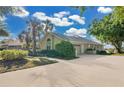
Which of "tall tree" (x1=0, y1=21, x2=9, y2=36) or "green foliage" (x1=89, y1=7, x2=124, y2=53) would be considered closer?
"tall tree" (x1=0, y1=21, x2=9, y2=36)

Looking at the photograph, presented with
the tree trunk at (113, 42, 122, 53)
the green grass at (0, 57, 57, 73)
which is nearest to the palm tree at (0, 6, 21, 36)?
the green grass at (0, 57, 57, 73)

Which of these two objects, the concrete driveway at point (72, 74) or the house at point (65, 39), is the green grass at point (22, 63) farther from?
the house at point (65, 39)

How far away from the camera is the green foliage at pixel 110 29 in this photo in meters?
5.97

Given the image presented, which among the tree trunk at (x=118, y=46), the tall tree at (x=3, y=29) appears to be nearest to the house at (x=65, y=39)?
the tree trunk at (x=118, y=46)

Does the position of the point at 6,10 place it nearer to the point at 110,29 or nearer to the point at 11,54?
the point at 11,54

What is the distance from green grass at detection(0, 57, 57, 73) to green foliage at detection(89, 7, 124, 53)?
1.56 meters

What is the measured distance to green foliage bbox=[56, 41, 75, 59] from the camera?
5813mm

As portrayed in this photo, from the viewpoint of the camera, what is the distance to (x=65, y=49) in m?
5.81

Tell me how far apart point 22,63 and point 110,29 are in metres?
2.80

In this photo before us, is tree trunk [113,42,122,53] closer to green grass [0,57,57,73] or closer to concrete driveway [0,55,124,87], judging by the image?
concrete driveway [0,55,124,87]

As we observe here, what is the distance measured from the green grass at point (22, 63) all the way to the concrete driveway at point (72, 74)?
11cm

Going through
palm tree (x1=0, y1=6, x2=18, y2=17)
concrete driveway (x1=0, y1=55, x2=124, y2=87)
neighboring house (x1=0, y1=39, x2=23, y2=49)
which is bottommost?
concrete driveway (x1=0, y1=55, x2=124, y2=87)
